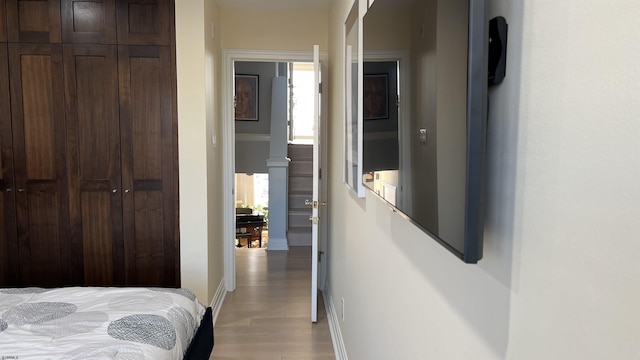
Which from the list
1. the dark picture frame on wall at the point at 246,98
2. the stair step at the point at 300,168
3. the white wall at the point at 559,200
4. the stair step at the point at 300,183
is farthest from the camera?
the dark picture frame on wall at the point at 246,98

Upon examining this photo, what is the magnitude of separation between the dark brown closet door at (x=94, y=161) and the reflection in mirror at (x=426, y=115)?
7.72 ft

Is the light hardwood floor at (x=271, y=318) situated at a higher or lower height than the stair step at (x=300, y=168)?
lower

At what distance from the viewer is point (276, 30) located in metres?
3.80

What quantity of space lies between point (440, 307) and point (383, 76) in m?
0.69

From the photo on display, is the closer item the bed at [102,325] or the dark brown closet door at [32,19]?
the bed at [102,325]

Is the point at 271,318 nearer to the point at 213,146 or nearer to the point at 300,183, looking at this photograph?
the point at 213,146

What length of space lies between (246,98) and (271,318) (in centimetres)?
423

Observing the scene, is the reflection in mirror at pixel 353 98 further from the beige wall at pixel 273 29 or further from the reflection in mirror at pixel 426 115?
the beige wall at pixel 273 29

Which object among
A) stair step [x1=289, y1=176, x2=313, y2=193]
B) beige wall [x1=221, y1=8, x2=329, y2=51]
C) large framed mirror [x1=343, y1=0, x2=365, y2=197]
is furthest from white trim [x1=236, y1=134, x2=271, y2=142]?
large framed mirror [x1=343, y1=0, x2=365, y2=197]

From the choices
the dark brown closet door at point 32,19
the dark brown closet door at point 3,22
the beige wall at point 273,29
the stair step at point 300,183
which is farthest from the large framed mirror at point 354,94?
the stair step at point 300,183

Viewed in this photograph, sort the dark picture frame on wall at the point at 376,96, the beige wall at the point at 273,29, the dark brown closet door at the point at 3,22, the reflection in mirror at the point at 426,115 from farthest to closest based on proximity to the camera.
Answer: the beige wall at the point at 273,29 → the dark brown closet door at the point at 3,22 → the dark picture frame on wall at the point at 376,96 → the reflection in mirror at the point at 426,115

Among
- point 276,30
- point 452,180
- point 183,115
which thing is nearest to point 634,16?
point 452,180

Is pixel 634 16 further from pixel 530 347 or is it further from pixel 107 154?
pixel 107 154

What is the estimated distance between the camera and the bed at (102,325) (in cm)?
154
